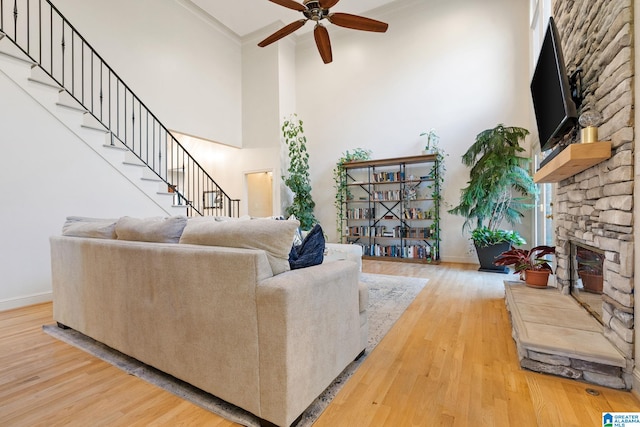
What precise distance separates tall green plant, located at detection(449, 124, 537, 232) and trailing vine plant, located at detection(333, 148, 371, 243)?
210 centimetres

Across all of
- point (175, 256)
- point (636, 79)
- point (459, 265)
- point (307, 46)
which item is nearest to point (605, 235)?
point (636, 79)

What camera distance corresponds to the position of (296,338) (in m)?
1.25

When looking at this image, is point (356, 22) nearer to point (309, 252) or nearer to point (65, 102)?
point (309, 252)

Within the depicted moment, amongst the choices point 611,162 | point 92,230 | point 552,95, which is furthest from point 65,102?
point 611,162

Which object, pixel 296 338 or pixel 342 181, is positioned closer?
pixel 296 338

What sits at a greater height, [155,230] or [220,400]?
[155,230]

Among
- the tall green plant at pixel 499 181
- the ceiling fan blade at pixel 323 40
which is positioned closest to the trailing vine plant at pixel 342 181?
the tall green plant at pixel 499 181

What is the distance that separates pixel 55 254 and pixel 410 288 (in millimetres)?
3501

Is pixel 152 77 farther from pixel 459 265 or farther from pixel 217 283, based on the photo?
pixel 459 265

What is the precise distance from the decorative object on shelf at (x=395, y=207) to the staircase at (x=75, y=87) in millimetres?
3300

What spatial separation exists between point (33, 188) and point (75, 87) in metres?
2.27

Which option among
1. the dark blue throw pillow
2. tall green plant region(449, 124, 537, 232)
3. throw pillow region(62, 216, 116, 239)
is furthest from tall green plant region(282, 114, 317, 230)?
the dark blue throw pillow

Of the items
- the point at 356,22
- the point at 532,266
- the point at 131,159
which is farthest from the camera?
the point at 131,159

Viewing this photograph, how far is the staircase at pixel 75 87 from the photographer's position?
3.26 m
